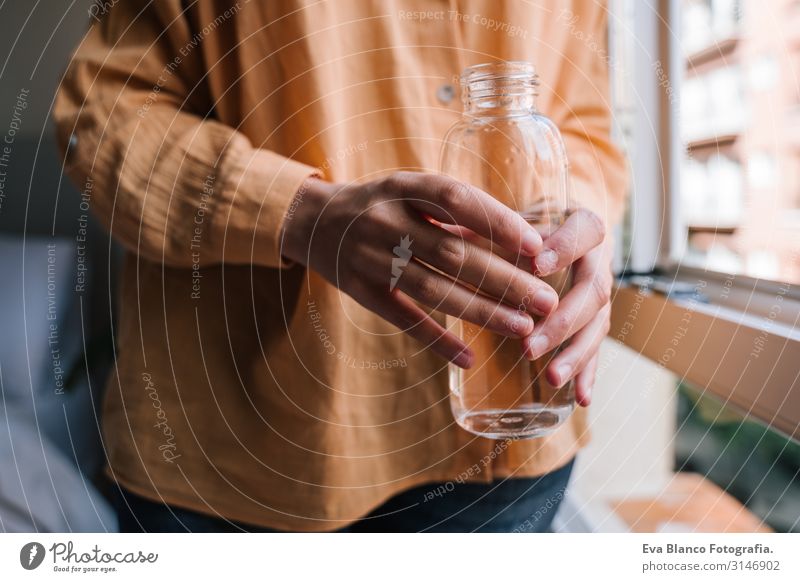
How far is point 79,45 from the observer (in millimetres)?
278

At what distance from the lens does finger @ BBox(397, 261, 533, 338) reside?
25 cm

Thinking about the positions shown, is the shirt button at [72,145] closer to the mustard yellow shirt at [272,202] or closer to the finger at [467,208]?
the mustard yellow shirt at [272,202]

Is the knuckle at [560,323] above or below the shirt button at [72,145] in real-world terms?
below

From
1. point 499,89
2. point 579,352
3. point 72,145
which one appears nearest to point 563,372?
point 579,352

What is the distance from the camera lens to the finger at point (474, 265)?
24 centimetres

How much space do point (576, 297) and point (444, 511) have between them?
13cm

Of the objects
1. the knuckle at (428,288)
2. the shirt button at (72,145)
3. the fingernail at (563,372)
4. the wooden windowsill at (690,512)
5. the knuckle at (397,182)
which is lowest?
the wooden windowsill at (690,512)

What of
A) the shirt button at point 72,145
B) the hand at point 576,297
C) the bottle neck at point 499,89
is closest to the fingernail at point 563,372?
the hand at point 576,297

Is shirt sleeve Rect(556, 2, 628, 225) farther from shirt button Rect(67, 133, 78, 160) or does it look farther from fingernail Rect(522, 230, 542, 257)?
shirt button Rect(67, 133, 78, 160)

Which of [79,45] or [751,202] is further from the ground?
[79,45]
